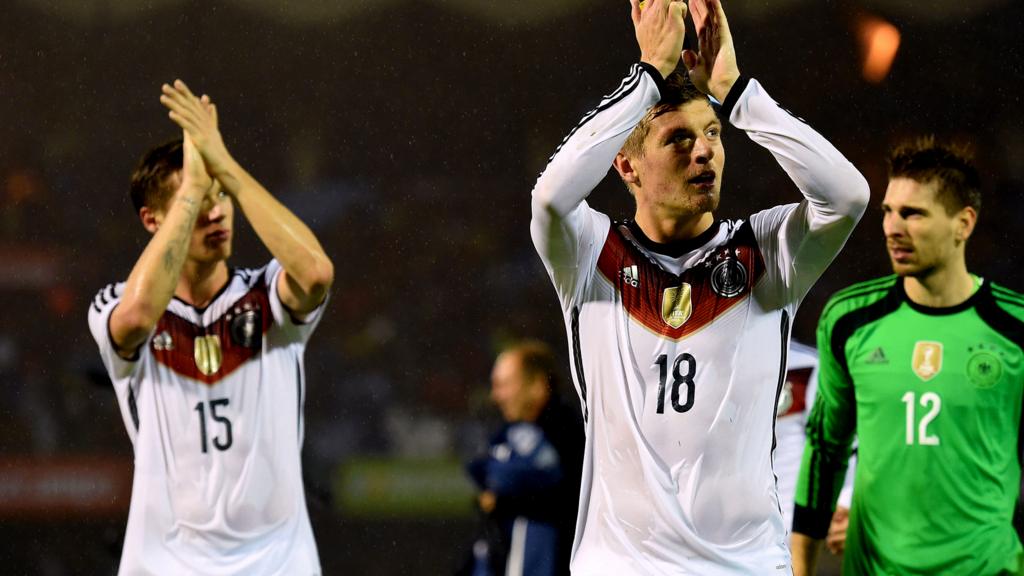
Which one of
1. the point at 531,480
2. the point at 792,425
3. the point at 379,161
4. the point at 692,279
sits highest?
the point at 379,161

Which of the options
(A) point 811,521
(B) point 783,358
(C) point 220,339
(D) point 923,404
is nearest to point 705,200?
(B) point 783,358

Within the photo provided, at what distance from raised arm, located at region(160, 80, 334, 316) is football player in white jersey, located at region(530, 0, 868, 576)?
3.36 ft

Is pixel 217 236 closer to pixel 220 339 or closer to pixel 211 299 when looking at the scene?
pixel 211 299

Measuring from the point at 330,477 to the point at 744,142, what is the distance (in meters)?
2.45

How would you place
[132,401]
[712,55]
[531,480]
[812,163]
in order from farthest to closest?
[531,480] < [132,401] < [712,55] < [812,163]

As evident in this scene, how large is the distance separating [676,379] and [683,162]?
1.60ft

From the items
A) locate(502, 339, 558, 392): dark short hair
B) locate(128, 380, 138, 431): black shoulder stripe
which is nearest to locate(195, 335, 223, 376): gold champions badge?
locate(128, 380, 138, 431): black shoulder stripe

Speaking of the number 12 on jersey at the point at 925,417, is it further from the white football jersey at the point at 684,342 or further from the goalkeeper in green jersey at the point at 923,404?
the white football jersey at the point at 684,342

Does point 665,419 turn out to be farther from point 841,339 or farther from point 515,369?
point 515,369

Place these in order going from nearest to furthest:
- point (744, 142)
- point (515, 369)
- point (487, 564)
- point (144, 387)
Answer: point (144, 387) < point (487, 564) < point (515, 369) < point (744, 142)

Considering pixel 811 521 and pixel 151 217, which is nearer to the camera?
pixel 811 521

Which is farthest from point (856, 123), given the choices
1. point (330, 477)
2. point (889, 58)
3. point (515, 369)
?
point (330, 477)

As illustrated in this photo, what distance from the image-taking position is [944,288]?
13.5 feet

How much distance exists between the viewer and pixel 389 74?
20.3 feet
